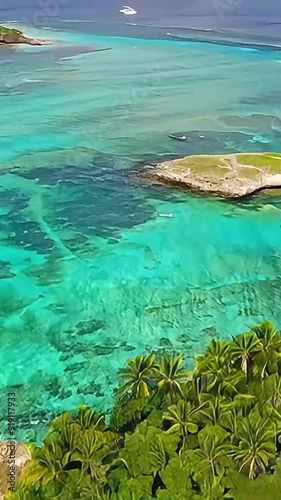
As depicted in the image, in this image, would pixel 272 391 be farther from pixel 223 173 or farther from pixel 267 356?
pixel 223 173

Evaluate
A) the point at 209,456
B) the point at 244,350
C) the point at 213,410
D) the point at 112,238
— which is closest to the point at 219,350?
the point at 244,350

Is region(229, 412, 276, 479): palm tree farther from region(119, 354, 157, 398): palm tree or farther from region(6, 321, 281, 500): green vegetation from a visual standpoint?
region(119, 354, 157, 398): palm tree

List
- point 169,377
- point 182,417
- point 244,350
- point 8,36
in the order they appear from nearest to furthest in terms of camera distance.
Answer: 1. point 182,417
2. point 169,377
3. point 244,350
4. point 8,36

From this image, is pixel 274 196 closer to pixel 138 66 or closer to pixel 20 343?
pixel 20 343

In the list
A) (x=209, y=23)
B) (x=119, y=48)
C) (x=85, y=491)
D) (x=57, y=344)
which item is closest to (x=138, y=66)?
(x=119, y=48)

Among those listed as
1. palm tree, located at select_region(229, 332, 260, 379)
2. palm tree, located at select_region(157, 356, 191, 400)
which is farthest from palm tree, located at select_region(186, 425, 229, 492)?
palm tree, located at select_region(229, 332, 260, 379)

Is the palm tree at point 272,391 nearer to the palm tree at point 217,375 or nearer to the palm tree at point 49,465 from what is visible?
the palm tree at point 217,375
